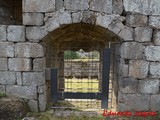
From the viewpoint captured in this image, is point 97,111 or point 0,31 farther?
point 97,111

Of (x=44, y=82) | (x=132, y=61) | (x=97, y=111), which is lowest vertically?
(x=97, y=111)

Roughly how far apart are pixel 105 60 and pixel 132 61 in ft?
1.96

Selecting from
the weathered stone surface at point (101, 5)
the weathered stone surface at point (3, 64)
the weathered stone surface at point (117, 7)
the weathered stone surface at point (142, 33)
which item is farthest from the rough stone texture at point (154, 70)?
the weathered stone surface at point (3, 64)

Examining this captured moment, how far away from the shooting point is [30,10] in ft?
14.7

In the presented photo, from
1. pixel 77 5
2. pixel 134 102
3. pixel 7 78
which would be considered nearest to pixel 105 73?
pixel 134 102

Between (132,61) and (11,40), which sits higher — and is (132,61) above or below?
below

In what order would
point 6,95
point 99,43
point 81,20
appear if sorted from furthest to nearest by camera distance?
point 99,43, point 6,95, point 81,20

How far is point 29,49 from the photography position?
180 inches

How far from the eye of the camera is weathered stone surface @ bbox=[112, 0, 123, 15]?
14.5ft

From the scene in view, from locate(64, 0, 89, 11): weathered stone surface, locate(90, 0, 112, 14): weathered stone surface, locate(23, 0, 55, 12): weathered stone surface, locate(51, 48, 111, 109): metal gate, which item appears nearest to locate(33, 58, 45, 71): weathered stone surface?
locate(51, 48, 111, 109): metal gate

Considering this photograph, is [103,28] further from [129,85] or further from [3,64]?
[3,64]

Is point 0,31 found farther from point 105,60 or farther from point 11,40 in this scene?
point 105,60

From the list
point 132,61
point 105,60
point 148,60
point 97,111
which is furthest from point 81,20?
point 97,111

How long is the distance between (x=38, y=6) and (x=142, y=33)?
2340 millimetres
